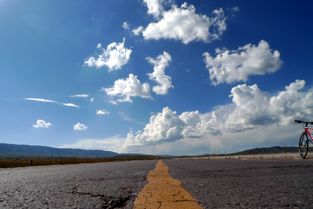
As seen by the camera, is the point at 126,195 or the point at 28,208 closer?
the point at 28,208

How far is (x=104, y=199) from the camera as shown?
3480 millimetres

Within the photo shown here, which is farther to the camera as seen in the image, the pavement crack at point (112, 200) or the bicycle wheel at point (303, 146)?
the bicycle wheel at point (303, 146)

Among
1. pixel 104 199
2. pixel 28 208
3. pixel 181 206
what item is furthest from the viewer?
pixel 104 199

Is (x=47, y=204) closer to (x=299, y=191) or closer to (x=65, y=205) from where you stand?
(x=65, y=205)

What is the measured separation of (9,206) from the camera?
313 centimetres

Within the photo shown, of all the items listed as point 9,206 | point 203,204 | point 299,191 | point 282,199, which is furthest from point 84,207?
point 299,191

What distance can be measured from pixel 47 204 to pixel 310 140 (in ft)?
43.1

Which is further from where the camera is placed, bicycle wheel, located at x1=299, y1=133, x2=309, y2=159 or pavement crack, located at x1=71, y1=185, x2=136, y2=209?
bicycle wheel, located at x1=299, y1=133, x2=309, y2=159

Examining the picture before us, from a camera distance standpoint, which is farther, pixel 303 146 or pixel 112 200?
pixel 303 146

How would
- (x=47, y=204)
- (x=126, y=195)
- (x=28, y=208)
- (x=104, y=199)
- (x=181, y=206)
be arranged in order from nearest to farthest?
(x=181, y=206)
(x=28, y=208)
(x=47, y=204)
(x=104, y=199)
(x=126, y=195)

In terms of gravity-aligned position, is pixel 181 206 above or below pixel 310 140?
below

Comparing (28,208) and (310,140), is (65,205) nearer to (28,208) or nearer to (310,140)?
(28,208)

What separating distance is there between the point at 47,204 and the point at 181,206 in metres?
1.31

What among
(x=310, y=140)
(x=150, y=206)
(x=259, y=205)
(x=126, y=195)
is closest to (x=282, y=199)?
(x=259, y=205)
